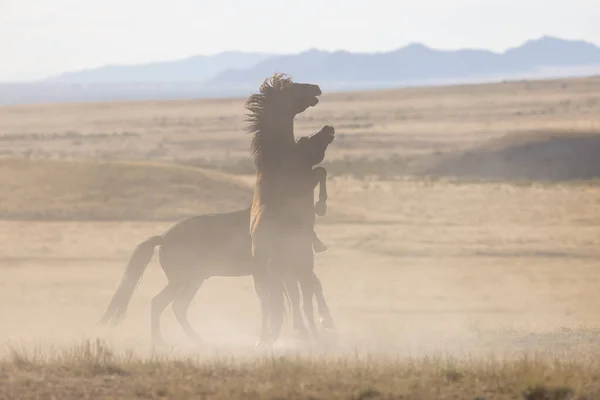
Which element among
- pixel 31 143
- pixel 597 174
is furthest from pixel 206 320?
pixel 31 143

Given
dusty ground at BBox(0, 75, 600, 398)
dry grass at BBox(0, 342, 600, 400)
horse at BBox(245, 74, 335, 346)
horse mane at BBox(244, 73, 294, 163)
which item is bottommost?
dusty ground at BBox(0, 75, 600, 398)

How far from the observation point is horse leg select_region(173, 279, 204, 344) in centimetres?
1225

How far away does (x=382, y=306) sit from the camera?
56.7ft

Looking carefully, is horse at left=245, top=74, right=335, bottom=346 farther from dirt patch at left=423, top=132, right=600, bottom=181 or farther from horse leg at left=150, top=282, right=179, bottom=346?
dirt patch at left=423, top=132, right=600, bottom=181

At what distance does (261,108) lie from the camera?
36.4ft

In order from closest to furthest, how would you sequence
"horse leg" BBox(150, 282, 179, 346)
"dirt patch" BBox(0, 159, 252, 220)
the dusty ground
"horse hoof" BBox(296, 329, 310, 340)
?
1. the dusty ground
2. "horse hoof" BBox(296, 329, 310, 340)
3. "horse leg" BBox(150, 282, 179, 346)
4. "dirt patch" BBox(0, 159, 252, 220)

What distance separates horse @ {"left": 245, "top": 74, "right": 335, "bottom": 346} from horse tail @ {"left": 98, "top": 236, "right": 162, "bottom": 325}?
1734mm

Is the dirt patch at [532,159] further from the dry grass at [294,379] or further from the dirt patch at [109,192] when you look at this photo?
the dry grass at [294,379]

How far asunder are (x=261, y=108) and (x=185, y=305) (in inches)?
101

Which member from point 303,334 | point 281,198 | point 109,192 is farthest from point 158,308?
point 109,192

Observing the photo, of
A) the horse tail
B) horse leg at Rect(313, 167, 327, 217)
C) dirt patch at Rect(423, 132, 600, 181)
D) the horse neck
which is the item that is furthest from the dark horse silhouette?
dirt patch at Rect(423, 132, 600, 181)

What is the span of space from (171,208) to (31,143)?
42531 mm

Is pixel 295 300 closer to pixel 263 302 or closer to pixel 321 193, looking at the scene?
pixel 263 302

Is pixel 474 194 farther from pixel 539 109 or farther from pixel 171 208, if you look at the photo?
pixel 539 109
